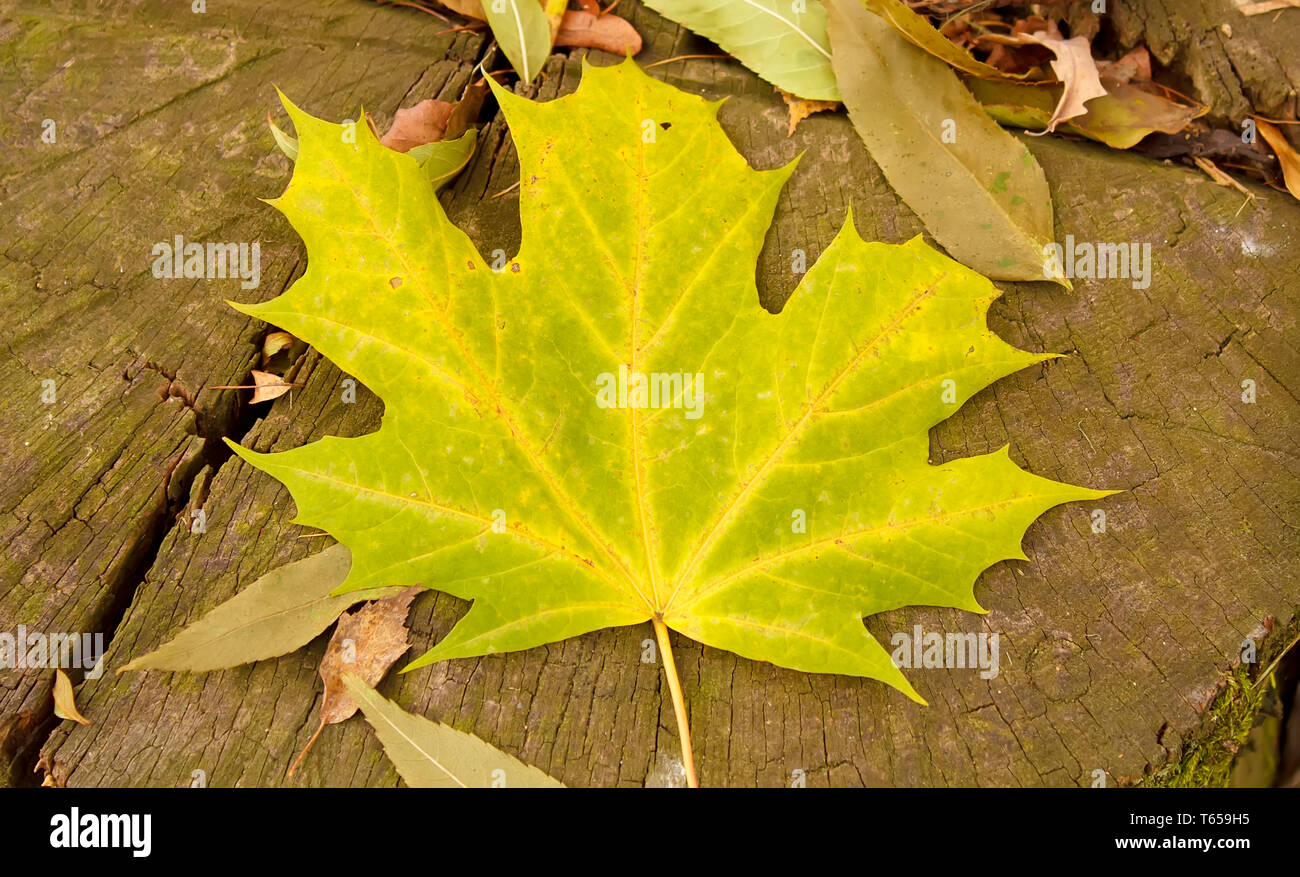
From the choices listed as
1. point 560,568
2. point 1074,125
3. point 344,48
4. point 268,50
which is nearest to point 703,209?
Answer: point 560,568

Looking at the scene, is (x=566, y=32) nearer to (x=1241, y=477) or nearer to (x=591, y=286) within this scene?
(x=591, y=286)

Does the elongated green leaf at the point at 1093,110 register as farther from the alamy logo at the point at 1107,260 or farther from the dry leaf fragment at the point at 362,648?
the dry leaf fragment at the point at 362,648

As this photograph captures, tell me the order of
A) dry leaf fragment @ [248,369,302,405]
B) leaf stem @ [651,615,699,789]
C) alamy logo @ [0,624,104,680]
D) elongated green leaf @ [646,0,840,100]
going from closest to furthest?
leaf stem @ [651,615,699,789] < alamy logo @ [0,624,104,680] < dry leaf fragment @ [248,369,302,405] < elongated green leaf @ [646,0,840,100]

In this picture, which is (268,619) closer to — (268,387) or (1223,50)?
(268,387)

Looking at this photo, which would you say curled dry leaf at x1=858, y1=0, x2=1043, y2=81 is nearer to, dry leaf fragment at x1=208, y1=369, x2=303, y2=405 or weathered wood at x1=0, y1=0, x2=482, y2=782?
weathered wood at x1=0, y1=0, x2=482, y2=782

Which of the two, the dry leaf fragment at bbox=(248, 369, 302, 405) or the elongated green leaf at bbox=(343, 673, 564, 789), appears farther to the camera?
the dry leaf fragment at bbox=(248, 369, 302, 405)

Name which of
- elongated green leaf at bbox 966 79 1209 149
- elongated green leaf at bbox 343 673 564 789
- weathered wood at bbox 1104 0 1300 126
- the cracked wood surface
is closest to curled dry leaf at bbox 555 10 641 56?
the cracked wood surface
